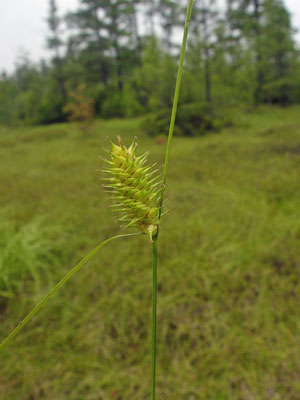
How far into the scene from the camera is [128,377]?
168 cm

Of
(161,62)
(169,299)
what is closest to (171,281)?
(169,299)

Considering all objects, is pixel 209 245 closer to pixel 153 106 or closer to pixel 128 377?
pixel 128 377

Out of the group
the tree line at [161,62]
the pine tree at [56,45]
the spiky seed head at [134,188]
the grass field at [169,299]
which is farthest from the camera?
the pine tree at [56,45]

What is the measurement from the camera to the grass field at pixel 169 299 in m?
1.65

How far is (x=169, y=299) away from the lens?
7.13 ft

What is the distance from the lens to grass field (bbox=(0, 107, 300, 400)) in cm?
165

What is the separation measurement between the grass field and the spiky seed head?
1691 mm

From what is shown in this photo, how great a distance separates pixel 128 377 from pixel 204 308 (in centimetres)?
72

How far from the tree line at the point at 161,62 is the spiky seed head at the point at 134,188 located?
11.1m

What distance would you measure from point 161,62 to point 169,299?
1035cm

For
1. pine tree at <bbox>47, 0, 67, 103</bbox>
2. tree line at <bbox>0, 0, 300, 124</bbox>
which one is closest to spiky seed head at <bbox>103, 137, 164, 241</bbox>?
tree line at <bbox>0, 0, 300, 124</bbox>

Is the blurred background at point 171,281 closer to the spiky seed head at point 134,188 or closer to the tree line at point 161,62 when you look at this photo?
the spiky seed head at point 134,188

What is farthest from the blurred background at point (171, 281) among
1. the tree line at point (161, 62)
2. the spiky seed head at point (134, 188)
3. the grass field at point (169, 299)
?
the tree line at point (161, 62)

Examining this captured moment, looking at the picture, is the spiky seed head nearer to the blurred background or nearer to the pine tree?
the blurred background
